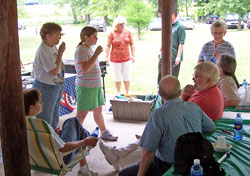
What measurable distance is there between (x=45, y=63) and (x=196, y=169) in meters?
2.00

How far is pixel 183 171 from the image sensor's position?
1705 millimetres

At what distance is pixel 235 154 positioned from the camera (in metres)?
2.08

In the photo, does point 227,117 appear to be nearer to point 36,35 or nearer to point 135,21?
point 135,21

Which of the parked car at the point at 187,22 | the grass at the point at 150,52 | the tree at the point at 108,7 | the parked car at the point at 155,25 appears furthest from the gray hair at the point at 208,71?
the parked car at the point at 155,25

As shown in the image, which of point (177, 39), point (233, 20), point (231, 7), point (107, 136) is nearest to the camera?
point (107, 136)

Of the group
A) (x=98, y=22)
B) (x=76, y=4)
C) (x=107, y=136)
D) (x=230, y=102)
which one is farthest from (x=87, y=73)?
(x=76, y=4)

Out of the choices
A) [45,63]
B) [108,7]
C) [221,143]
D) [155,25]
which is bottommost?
[221,143]

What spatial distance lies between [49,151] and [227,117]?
5.53ft

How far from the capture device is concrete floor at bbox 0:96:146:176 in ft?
10.2

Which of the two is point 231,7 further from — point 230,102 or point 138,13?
point 230,102

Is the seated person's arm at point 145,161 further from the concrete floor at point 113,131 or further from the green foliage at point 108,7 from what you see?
the green foliage at point 108,7

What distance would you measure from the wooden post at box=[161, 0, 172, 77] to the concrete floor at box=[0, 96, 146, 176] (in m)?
0.89

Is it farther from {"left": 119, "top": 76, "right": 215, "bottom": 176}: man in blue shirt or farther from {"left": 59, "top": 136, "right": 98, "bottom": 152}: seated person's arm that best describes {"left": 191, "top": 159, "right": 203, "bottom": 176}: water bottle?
{"left": 59, "top": 136, "right": 98, "bottom": 152}: seated person's arm

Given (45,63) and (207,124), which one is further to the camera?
(45,63)
